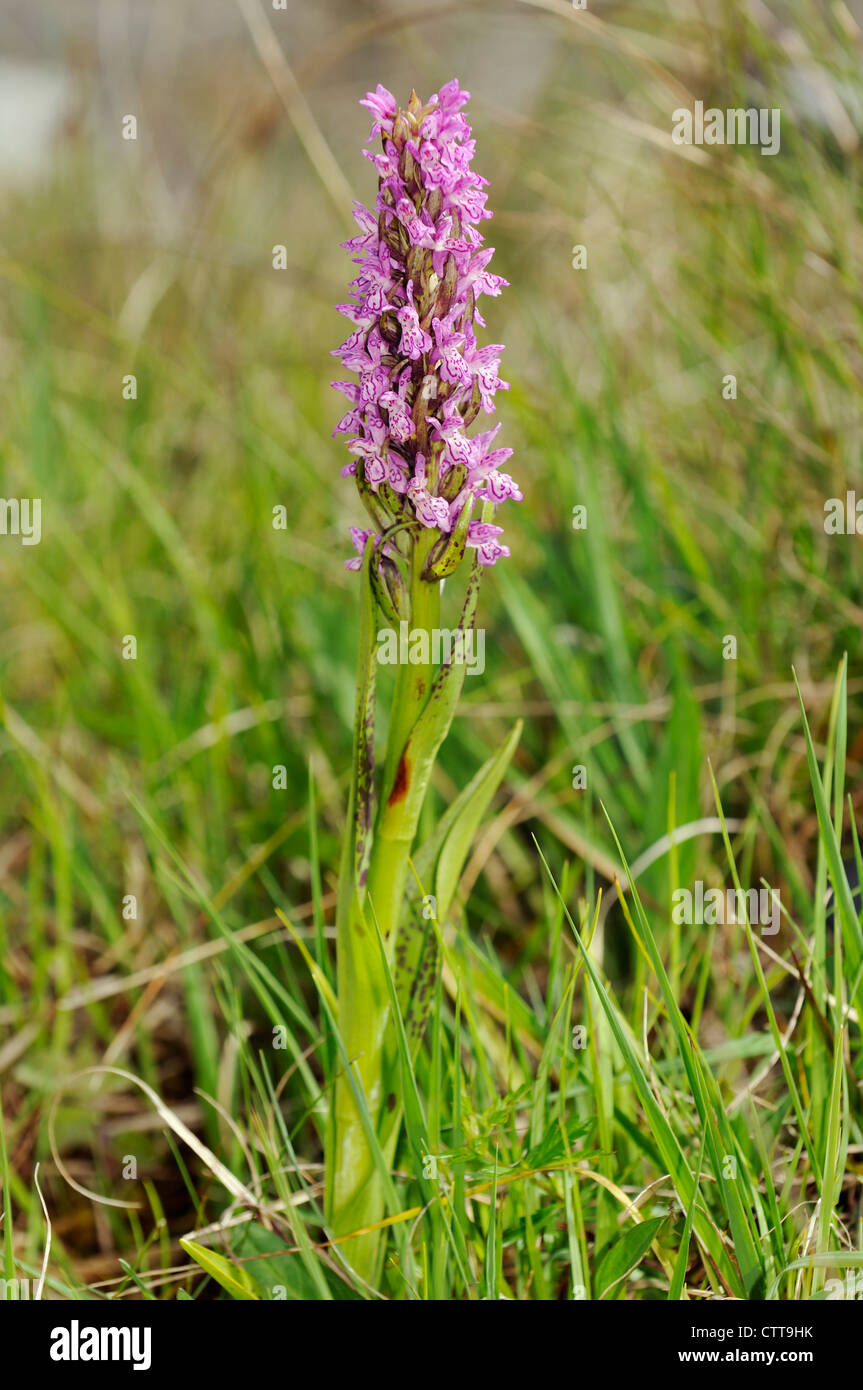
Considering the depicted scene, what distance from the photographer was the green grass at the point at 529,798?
1.32 metres

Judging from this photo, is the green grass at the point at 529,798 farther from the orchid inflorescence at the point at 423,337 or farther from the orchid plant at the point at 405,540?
the orchid inflorescence at the point at 423,337

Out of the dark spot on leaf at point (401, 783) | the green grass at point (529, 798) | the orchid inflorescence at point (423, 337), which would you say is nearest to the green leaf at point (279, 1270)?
the green grass at point (529, 798)

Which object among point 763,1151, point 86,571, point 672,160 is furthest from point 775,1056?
point 672,160

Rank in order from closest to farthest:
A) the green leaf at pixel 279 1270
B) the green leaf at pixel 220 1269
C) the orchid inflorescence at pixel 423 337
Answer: the orchid inflorescence at pixel 423 337 → the green leaf at pixel 220 1269 → the green leaf at pixel 279 1270

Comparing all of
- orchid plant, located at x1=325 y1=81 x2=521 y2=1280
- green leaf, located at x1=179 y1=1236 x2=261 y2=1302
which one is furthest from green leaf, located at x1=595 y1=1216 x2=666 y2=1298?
green leaf, located at x1=179 y1=1236 x2=261 y2=1302

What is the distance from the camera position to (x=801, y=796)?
218 centimetres

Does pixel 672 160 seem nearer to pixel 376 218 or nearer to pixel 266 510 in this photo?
pixel 266 510

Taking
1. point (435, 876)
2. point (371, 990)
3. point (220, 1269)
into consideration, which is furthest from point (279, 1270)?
point (435, 876)

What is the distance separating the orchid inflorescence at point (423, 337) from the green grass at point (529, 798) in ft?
1.61

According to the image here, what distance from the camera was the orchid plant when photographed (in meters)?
1.08

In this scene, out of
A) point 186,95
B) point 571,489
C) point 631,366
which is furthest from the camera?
point 186,95

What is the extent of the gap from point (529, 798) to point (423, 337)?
122cm

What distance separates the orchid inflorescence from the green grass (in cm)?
49
